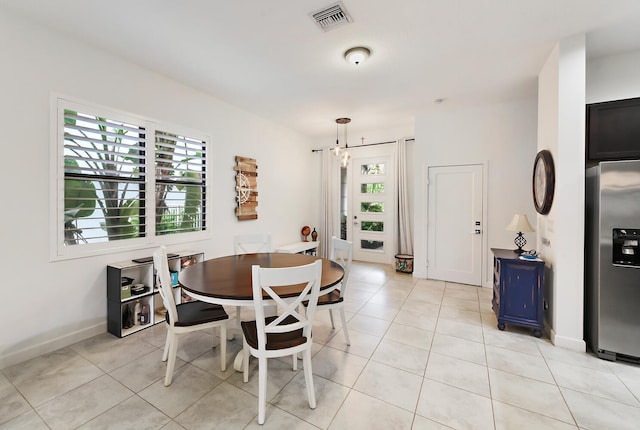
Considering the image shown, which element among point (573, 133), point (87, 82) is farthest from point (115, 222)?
point (573, 133)

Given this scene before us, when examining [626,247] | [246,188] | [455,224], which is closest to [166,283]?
[246,188]

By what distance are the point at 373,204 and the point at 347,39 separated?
12.4ft

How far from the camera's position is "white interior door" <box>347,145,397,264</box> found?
18.6ft

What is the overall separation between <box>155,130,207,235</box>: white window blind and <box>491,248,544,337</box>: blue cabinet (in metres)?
3.76

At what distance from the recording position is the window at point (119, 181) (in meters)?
2.55

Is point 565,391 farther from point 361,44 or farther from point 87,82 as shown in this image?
point 87,82

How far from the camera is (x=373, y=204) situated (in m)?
5.93

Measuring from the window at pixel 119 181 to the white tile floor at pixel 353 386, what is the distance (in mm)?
1036

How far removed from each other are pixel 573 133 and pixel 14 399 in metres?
4.84

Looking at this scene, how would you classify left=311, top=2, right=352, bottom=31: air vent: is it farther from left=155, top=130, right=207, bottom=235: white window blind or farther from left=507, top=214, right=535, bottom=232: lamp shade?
left=507, top=214, right=535, bottom=232: lamp shade

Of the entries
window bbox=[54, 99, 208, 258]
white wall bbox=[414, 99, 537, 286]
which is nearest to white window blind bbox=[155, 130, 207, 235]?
window bbox=[54, 99, 208, 258]

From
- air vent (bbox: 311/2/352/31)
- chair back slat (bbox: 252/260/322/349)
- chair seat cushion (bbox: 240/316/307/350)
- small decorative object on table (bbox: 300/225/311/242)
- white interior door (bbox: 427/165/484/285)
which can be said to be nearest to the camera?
chair back slat (bbox: 252/260/322/349)

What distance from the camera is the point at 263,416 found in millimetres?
1641

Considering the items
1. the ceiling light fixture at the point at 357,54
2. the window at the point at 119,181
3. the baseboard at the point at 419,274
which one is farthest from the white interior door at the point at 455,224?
the window at the point at 119,181
